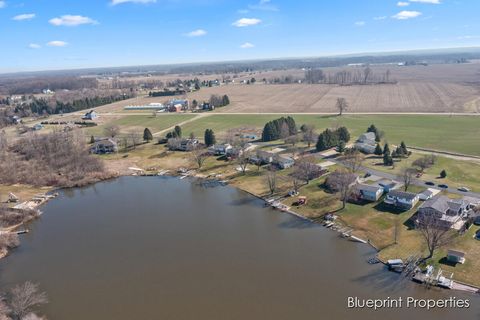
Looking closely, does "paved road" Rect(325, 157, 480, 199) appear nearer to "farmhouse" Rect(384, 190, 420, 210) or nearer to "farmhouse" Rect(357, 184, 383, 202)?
"farmhouse" Rect(384, 190, 420, 210)

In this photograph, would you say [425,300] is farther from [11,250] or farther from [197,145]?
[197,145]

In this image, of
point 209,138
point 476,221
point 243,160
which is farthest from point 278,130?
point 476,221

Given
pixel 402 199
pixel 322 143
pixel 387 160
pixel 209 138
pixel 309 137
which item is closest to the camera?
pixel 402 199

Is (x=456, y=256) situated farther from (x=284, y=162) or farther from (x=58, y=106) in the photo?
(x=58, y=106)

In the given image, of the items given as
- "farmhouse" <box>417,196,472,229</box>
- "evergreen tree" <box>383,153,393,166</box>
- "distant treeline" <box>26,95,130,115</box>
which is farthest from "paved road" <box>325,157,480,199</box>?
"distant treeline" <box>26,95,130,115</box>

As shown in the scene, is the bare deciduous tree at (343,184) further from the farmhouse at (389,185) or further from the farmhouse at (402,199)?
the farmhouse at (402,199)
